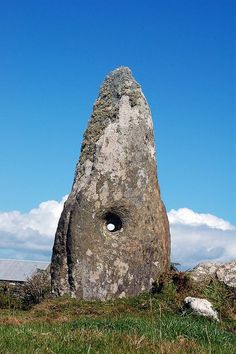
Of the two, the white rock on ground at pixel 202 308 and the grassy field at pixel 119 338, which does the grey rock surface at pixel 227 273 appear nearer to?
the white rock on ground at pixel 202 308

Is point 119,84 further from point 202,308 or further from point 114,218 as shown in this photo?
point 202,308

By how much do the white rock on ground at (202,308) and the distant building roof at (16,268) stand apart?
22805mm

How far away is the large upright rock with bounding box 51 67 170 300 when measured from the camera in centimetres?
1841

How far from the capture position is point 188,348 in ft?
26.3

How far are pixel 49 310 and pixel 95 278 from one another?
176cm

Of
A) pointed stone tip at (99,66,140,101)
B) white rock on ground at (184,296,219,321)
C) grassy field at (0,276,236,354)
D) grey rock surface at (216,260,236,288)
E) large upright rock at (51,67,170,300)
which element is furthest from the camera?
pointed stone tip at (99,66,140,101)

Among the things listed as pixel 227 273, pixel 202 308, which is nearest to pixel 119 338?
pixel 202 308

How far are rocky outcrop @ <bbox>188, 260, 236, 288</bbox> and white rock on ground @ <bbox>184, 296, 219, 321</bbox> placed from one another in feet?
10.6

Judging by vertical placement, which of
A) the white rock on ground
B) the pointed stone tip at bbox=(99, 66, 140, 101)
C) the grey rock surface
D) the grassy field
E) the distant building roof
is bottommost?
the grassy field

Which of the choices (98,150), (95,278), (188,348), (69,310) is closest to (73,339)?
(188,348)

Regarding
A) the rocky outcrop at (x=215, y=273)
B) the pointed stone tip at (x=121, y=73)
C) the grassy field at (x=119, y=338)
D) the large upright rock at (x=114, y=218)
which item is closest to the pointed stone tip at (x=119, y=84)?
the pointed stone tip at (x=121, y=73)

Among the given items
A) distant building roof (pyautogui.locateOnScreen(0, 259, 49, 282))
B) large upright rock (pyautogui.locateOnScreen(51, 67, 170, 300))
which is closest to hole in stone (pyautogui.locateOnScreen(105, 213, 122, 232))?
large upright rock (pyautogui.locateOnScreen(51, 67, 170, 300))

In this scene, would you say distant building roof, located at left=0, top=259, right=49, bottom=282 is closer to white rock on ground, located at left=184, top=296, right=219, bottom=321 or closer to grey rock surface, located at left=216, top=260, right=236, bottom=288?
grey rock surface, located at left=216, top=260, right=236, bottom=288

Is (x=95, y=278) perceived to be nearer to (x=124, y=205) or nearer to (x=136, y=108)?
(x=124, y=205)
